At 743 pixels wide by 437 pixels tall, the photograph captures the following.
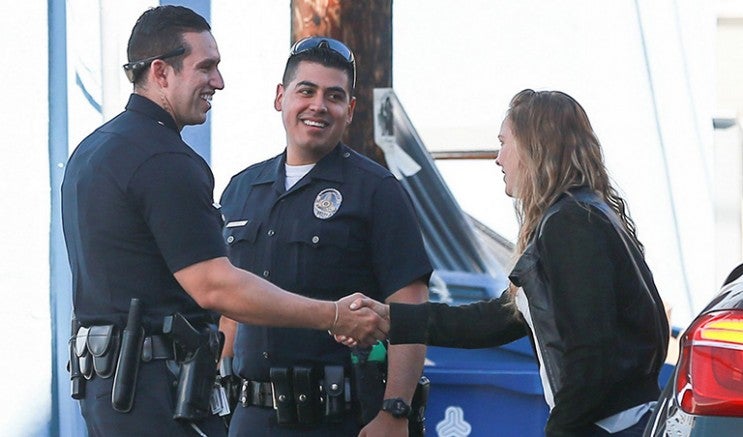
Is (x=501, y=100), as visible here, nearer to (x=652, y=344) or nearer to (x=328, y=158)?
Result: (x=328, y=158)

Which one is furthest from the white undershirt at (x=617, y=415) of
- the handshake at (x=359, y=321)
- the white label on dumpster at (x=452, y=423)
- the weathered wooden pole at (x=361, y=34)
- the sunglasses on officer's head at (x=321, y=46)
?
the white label on dumpster at (x=452, y=423)

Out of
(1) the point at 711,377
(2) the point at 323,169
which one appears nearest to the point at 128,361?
(2) the point at 323,169

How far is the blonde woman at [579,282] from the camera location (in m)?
2.98

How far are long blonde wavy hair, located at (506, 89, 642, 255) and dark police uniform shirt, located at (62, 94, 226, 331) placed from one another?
32.5 inches

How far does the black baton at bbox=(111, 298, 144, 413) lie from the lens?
3313mm

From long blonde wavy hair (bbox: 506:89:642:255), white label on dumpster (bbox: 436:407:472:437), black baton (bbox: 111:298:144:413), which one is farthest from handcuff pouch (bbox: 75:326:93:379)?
white label on dumpster (bbox: 436:407:472:437)

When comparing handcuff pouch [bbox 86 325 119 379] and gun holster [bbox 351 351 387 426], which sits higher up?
handcuff pouch [bbox 86 325 119 379]

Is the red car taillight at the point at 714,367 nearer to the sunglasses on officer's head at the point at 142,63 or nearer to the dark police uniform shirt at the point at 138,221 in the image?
the dark police uniform shirt at the point at 138,221

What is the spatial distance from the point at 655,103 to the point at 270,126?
148cm

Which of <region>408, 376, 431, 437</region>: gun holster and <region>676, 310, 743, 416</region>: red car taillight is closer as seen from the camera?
<region>676, 310, 743, 416</region>: red car taillight

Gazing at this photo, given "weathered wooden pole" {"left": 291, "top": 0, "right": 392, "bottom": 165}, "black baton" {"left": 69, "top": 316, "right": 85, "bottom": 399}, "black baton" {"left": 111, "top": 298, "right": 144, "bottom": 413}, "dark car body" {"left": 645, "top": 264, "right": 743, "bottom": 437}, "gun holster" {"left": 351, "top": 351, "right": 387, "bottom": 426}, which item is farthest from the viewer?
"weathered wooden pole" {"left": 291, "top": 0, "right": 392, "bottom": 165}

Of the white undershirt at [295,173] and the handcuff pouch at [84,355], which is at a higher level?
the white undershirt at [295,173]

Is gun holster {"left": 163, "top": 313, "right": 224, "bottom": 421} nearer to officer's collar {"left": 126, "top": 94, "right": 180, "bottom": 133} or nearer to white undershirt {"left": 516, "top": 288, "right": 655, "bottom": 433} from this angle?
officer's collar {"left": 126, "top": 94, "right": 180, "bottom": 133}

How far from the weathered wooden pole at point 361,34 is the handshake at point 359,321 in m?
1.09
